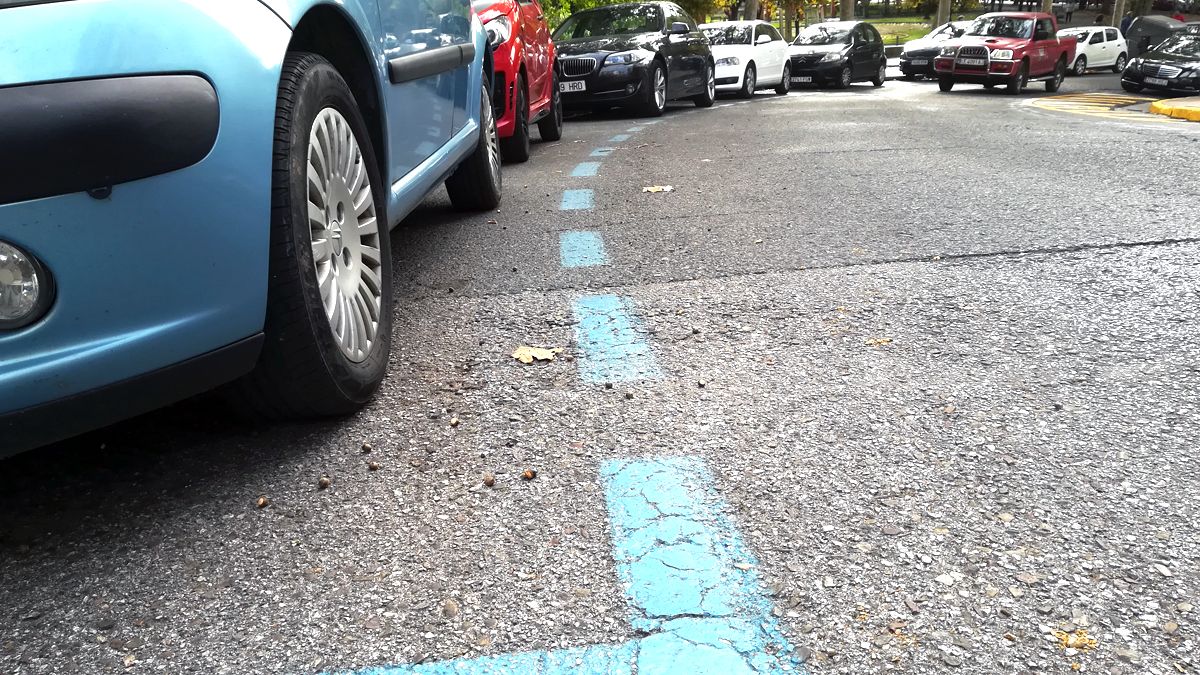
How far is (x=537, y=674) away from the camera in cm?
177

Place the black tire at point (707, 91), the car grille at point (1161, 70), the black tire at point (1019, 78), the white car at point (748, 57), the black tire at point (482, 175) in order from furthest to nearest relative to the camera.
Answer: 1. the black tire at point (1019, 78)
2. the car grille at point (1161, 70)
3. the white car at point (748, 57)
4. the black tire at point (707, 91)
5. the black tire at point (482, 175)

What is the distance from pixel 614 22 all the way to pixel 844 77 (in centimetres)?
1103

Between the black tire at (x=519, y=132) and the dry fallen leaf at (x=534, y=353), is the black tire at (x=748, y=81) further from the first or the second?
the dry fallen leaf at (x=534, y=353)

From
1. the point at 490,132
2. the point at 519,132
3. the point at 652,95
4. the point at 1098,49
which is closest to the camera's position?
the point at 490,132

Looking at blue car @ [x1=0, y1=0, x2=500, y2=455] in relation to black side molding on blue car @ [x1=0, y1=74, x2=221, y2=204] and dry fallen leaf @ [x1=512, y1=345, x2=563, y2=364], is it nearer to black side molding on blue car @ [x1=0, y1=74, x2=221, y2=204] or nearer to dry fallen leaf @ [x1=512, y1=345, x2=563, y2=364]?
black side molding on blue car @ [x1=0, y1=74, x2=221, y2=204]

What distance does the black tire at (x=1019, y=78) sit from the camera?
22.2 m

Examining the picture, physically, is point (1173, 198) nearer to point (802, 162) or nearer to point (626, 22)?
point (802, 162)

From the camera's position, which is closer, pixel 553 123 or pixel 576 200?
pixel 576 200

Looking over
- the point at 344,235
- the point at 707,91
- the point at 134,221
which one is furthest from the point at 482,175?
the point at 707,91

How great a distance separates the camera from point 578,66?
14.2m

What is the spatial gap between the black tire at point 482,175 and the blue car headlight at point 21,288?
3822 millimetres

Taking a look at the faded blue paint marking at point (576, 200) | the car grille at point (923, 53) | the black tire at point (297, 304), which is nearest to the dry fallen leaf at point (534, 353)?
the black tire at point (297, 304)

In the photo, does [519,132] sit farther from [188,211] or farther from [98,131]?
[98,131]

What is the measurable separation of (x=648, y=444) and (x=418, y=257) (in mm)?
2667
